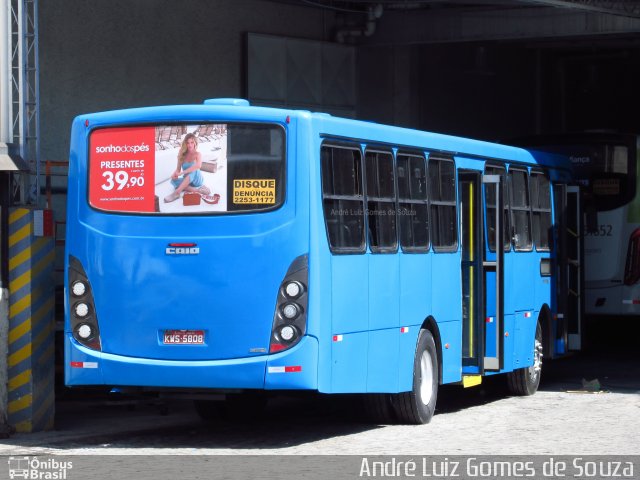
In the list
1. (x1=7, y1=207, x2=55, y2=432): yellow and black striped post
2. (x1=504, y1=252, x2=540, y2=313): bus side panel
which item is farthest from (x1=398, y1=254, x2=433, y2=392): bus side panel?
(x1=7, y1=207, x2=55, y2=432): yellow and black striped post

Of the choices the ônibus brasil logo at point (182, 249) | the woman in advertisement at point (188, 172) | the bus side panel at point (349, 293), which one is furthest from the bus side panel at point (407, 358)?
the woman in advertisement at point (188, 172)

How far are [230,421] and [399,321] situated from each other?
7.40 ft

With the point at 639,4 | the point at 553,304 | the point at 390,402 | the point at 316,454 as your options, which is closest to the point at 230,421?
the point at 390,402

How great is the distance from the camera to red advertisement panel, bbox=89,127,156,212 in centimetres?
1272

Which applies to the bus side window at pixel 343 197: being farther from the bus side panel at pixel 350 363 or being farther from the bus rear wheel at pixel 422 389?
the bus rear wheel at pixel 422 389

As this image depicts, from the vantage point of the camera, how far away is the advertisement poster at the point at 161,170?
1252cm

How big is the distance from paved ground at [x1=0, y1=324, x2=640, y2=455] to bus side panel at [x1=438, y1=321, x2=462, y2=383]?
45 cm

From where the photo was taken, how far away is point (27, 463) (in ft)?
38.9

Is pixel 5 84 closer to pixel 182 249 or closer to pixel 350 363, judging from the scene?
pixel 182 249

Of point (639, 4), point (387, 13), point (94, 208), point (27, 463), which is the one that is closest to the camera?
point (27, 463)

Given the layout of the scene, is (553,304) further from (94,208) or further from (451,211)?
(94,208)

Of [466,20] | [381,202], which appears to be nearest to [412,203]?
[381,202]

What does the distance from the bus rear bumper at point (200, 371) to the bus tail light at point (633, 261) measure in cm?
1274

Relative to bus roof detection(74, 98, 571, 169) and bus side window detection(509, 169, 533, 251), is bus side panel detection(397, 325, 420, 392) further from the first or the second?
bus side window detection(509, 169, 533, 251)
